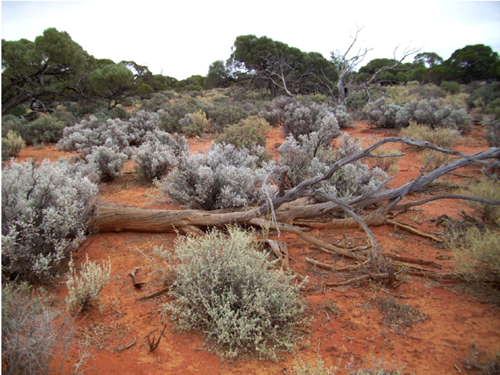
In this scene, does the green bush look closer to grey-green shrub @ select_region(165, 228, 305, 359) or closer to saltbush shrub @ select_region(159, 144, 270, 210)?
saltbush shrub @ select_region(159, 144, 270, 210)

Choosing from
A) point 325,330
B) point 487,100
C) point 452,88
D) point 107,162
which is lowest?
point 325,330

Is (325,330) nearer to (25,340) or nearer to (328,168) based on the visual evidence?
(25,340)

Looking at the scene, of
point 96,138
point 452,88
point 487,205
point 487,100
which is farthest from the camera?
point 452,88

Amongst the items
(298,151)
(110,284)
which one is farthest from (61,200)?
(298,151)

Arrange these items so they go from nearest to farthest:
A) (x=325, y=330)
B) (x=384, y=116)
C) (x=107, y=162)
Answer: (x=325, y=330), (x=107, y=162), (x=384, y=116)

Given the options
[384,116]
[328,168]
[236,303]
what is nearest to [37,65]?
[384,116]

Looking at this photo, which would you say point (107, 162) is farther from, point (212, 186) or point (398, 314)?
point (398, 314)

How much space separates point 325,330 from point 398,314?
69 cm

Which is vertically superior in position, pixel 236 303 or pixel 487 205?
pixel 487 205

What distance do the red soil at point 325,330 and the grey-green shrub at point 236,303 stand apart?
0.37ft

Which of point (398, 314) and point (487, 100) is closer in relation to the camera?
point (398, 314)

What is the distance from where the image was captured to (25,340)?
1.91 metres

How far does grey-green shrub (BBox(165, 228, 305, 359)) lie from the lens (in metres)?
2.53

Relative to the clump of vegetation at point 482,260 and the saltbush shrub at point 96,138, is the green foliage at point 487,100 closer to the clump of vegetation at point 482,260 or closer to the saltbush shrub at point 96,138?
the clump of vegetation at point 482,260
